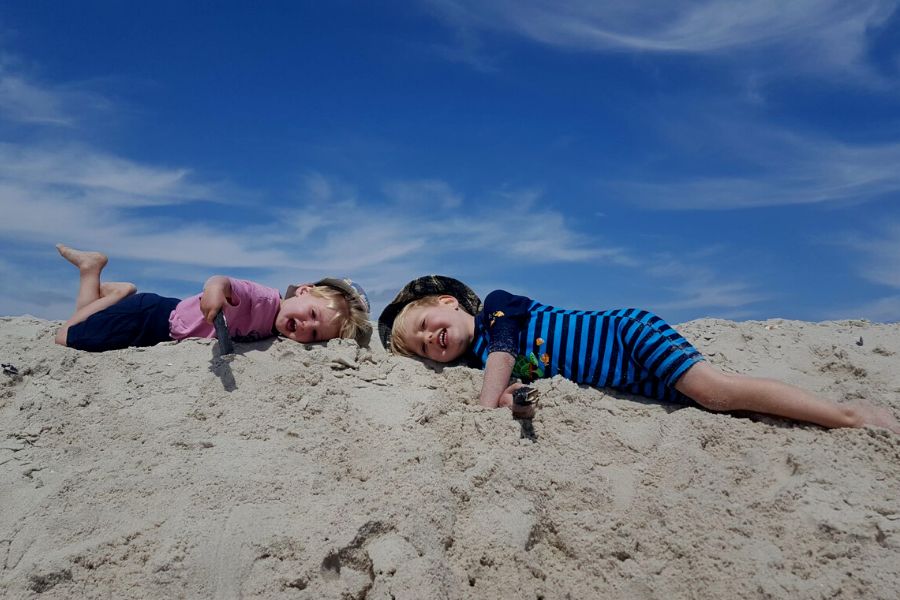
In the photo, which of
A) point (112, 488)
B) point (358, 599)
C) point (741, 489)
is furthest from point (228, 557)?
point (741, 489)

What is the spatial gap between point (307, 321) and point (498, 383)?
1458 mm

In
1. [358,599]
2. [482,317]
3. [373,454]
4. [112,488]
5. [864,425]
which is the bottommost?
[358,599]

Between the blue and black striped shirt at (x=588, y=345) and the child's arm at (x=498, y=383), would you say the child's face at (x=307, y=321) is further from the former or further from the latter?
the child's arm at (x=498, y=383)

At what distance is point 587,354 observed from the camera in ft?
13.5

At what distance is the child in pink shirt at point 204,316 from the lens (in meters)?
4.34

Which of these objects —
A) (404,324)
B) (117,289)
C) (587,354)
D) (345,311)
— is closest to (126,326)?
(117,289)

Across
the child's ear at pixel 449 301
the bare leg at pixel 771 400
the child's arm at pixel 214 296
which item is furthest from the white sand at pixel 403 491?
the child's ear at pixel 449 301

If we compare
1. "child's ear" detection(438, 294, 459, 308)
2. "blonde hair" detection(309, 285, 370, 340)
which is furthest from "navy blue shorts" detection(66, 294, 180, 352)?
"child's ear" detection(438, 294, 459, 308)

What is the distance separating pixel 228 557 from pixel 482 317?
2231 mm

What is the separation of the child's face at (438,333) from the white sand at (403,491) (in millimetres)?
316

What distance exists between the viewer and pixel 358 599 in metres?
2.48

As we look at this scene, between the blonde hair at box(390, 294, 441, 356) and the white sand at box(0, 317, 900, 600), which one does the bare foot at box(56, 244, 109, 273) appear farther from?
the blonde hair at box(390, 294, 441, 356)

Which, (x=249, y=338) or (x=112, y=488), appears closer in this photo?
(x=112, y=488)

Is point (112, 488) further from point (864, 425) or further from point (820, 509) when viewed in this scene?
point (864, 425)
